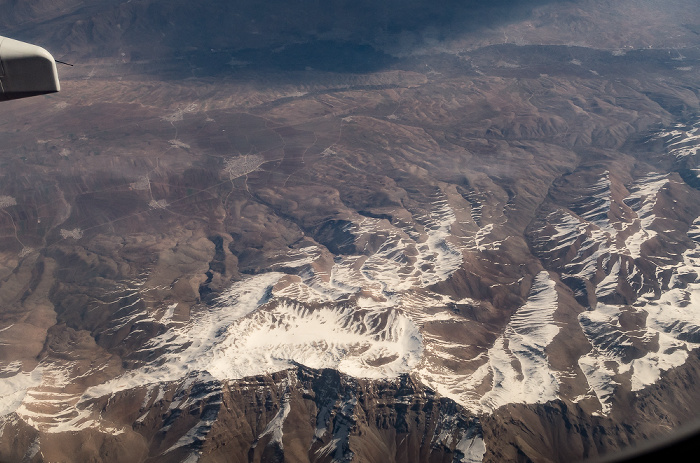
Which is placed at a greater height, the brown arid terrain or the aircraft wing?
the aircraft wing

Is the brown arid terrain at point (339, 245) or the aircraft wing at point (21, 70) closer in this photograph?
the aircraft wing at point (21, 70)

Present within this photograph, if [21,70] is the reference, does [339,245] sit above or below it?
below

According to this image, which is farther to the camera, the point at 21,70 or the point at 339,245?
the point at 339,245

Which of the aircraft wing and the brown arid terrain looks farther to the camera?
the brown arid terrain

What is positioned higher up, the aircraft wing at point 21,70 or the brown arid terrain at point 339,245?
the aircraft wing at point 21,70

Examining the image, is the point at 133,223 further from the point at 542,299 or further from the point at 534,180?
the point at 534,180
